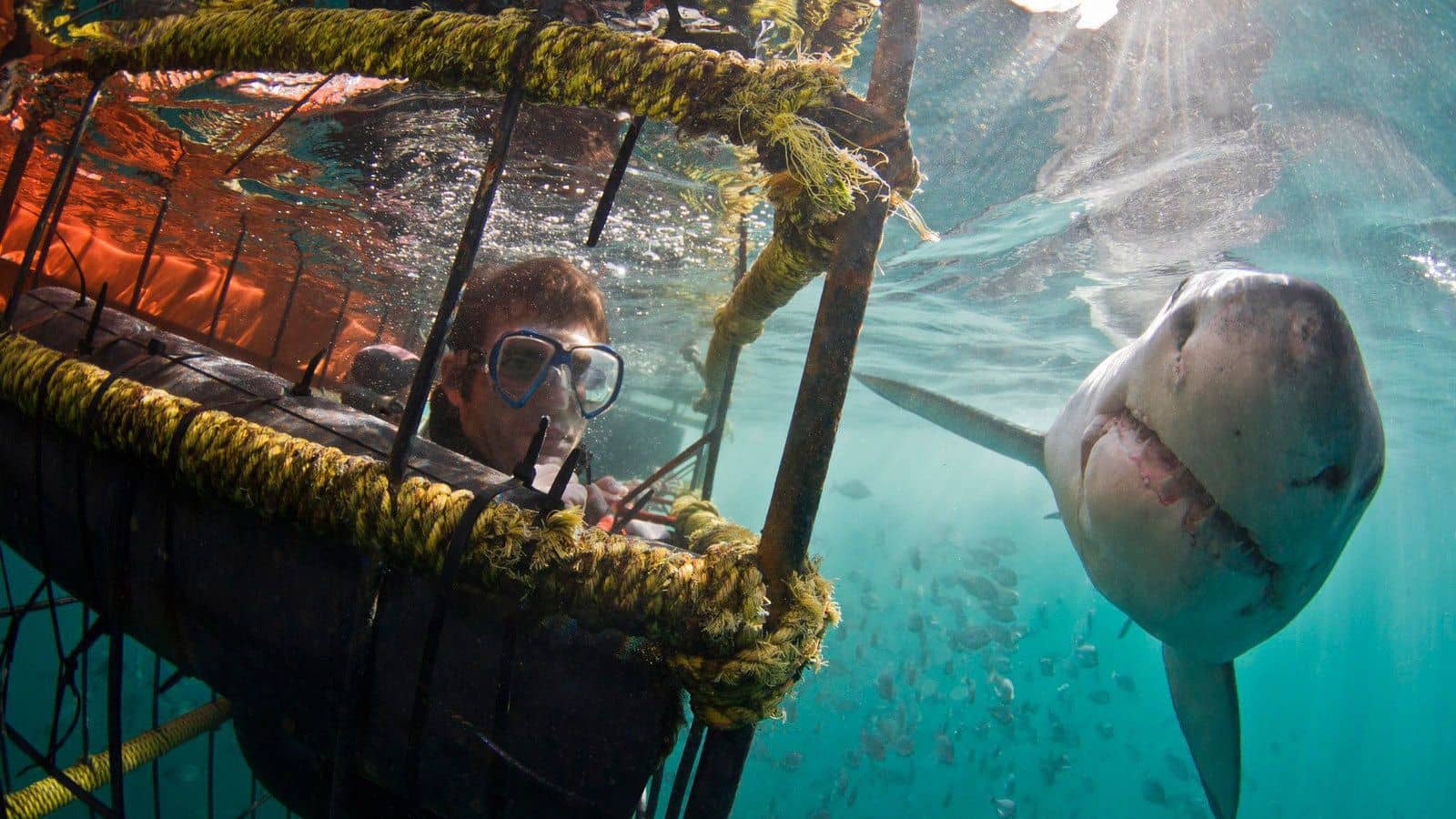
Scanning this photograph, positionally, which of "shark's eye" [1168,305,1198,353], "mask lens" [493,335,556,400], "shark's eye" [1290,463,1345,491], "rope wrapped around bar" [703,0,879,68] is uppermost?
"rope wrapped around bar" [703,0,879,68]

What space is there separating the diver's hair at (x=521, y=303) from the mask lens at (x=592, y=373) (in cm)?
23

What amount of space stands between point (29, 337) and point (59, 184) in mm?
554

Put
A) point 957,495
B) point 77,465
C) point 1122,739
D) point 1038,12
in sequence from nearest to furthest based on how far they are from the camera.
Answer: point 77,465 → point 1038,12 → point 1122,739 → point 957,495

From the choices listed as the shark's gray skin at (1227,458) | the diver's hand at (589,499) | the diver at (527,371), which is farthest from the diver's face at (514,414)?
the shark's gray skin at (1227,458)

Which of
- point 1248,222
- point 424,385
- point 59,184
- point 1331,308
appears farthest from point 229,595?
point 1248,222

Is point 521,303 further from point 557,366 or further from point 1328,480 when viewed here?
point 1328,480

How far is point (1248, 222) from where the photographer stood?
9.63m

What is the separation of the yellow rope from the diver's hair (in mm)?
2088

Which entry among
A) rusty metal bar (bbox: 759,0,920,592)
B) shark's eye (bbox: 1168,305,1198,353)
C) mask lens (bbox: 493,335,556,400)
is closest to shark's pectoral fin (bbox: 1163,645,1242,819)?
shark's eye (bbox: 1168,305,1198,353)

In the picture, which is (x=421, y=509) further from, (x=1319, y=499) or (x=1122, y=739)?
(x=1122, y=739)

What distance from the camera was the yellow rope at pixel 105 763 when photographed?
7.70 feet

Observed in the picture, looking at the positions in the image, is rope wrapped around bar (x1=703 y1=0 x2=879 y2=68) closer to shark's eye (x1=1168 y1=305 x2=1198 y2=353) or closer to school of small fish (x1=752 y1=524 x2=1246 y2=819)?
shark's eye (x1=1168 y1=305 x2=1198 y2=353)

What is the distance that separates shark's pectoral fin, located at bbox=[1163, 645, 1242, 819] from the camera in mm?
3020

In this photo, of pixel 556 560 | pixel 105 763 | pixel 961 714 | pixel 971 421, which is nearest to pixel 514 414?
pixel 556 560
